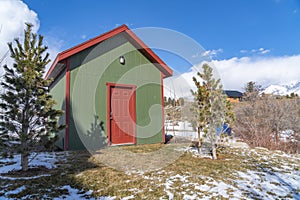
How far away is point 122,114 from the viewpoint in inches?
256

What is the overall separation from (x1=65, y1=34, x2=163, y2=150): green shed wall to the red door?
0.75ft

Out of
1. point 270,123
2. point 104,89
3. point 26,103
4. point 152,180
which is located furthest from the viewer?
point 270,123

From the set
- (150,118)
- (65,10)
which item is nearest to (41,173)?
(150,118)

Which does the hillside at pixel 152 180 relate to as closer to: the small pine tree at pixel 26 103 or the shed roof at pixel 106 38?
the small pine tree at pixel 26 103

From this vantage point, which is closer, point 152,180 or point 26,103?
point 152,180

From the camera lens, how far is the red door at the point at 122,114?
6.29 m

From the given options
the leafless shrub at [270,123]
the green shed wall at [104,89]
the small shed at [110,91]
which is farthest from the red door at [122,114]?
the leafless shrub at [270,123]

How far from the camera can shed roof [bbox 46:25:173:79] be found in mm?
5562

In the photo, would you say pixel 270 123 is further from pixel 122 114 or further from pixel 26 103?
pixel 26 103

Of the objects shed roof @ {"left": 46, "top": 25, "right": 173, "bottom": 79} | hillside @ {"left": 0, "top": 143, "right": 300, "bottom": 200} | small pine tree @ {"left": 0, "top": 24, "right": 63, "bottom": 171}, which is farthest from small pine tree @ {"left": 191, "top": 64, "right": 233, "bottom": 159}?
small pine tree @ {"left": 0, "top": 24, "right": 63, "bottom": 171}

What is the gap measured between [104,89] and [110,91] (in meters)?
0.24

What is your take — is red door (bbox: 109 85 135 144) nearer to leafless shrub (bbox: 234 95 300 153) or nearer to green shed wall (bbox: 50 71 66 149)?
green shed wall (bbox: 50 71 66 149)

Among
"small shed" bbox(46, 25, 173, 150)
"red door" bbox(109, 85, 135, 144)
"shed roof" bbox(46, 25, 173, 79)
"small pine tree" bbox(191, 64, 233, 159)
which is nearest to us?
"small pine tree" bbox(191, 64, 233, 159)

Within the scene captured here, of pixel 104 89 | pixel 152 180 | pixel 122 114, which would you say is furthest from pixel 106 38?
pixel 152 180
